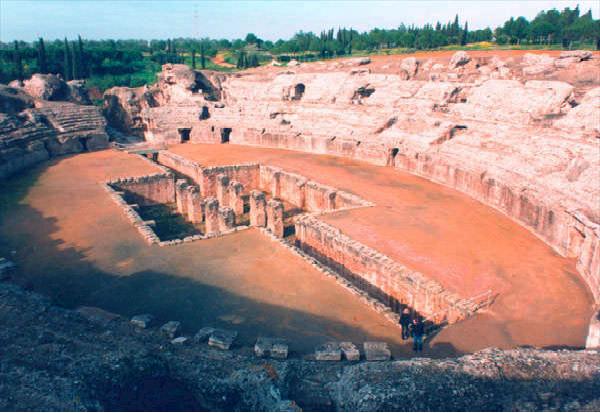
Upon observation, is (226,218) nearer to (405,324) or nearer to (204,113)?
(405,324)

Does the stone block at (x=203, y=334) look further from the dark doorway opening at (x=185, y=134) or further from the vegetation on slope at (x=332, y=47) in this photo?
the vegetation on slope at (x=332, y=47)

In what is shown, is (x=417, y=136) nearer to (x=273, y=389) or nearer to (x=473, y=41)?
(x=273, y=389)

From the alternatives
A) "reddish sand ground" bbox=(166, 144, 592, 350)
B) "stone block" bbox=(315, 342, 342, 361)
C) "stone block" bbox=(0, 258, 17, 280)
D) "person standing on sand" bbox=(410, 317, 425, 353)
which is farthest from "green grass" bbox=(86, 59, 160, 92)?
"person standing on sand" bbox=(410, 317, 425, 353)

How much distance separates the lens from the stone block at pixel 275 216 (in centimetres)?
1489

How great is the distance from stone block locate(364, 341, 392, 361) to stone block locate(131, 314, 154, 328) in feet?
13.5

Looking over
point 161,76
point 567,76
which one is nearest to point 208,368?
point 567,76

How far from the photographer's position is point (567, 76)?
22.4m

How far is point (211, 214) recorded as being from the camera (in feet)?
48.9

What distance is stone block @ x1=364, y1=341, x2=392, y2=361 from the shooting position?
24.7 feet

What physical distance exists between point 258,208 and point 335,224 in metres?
3.05

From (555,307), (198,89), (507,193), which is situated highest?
(198,89)

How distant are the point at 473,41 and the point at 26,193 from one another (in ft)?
153

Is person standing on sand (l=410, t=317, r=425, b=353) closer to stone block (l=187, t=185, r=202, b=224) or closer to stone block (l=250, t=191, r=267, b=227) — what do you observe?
stone block (l=250, t=191, r=267, b=227)

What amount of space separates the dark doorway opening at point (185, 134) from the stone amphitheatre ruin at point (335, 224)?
20 cm
